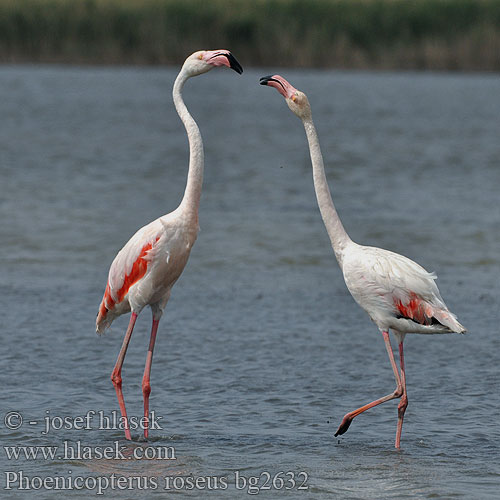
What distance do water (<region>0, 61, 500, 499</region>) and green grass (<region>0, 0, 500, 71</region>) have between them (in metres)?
11.0

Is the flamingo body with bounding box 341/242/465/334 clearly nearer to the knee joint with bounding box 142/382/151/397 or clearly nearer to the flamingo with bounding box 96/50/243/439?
the flamingo with bounding box 96/50/243/439

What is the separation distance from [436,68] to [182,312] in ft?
88.2

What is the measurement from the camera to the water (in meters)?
5.87

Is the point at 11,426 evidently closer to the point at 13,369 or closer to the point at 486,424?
the point at 13,369

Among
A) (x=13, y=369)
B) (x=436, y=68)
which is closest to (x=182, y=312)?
(x=13, y=369)

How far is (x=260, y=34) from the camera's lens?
33.6 metres

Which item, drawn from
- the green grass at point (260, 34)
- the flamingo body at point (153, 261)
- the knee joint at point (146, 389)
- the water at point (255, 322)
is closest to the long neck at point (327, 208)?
the flamingo body at point (153, 261)

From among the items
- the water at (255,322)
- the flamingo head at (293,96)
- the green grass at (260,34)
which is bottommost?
the water at (255,322)

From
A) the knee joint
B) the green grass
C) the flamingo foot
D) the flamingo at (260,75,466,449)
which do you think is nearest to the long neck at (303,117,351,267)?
the flamingo at (260,75,466,449)

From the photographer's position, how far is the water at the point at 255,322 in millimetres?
5867

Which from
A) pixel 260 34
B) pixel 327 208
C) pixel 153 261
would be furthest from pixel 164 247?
pixel 260 34

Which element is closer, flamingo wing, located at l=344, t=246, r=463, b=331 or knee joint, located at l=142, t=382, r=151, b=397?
flamingo wing, located at l=344, t=246, r=463, b=331

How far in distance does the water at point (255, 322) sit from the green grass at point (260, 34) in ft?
36.1

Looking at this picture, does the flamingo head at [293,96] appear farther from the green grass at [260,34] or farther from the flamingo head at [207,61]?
the green grass at [260,34]
